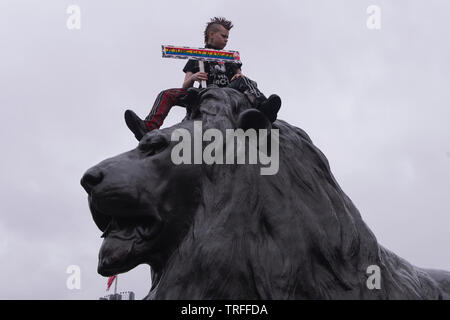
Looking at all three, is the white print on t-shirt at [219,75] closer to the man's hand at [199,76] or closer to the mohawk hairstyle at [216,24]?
the man's hand at [199,76]

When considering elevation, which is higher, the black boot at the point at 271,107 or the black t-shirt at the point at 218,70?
the black t-shirt at the point at 218,70

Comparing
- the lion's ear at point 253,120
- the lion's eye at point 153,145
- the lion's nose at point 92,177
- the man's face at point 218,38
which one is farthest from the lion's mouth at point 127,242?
the man's face at point 218,38

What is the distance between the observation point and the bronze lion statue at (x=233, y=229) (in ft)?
15.7

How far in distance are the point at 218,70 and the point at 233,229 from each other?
220 cm

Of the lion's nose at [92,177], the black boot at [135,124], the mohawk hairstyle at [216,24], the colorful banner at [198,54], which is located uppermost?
the mohawk hairstyle at [216,24]

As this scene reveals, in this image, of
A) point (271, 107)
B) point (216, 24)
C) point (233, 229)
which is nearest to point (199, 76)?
point (216, 24)

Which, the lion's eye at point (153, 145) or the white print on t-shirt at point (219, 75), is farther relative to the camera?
the white print on t-shirt at point (219, 75)

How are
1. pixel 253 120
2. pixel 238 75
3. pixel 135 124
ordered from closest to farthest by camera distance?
1. pixel 253 120
2. pixel 135 124
3. pixel 238 75

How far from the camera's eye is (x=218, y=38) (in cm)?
656

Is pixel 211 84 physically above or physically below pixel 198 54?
below

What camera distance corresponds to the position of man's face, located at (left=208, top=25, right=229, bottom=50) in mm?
6566

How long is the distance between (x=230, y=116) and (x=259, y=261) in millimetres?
1430

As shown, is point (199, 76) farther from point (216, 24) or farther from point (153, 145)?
point (153, 145)

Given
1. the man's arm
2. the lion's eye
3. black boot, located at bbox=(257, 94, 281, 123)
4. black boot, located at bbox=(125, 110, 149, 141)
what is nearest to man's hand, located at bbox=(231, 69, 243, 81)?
the man's arm
